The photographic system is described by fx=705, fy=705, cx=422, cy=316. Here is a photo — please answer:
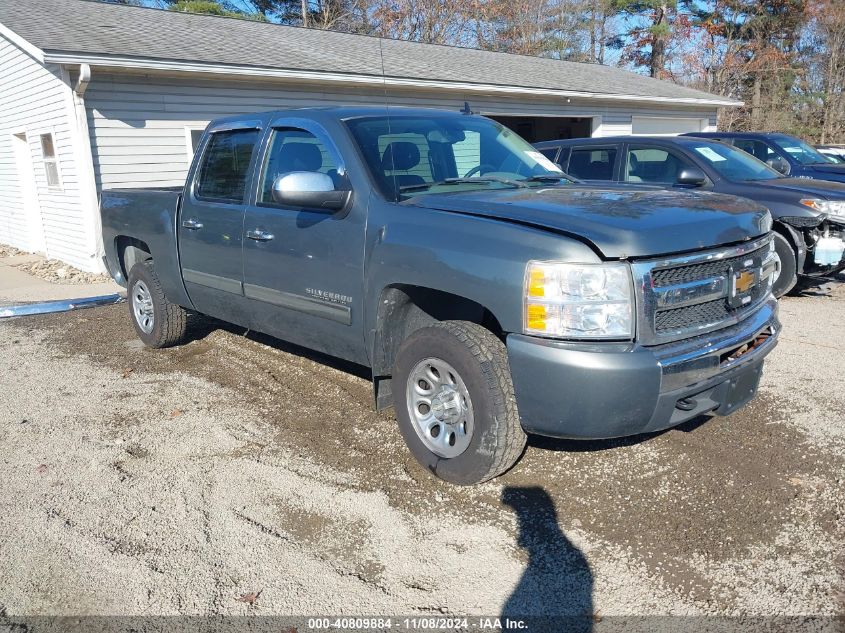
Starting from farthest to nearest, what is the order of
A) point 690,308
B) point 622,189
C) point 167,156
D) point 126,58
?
point 167,156 → point 126,58 → point 622,189 → point 690,308

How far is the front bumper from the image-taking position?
2.97 m

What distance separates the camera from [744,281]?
3.53m

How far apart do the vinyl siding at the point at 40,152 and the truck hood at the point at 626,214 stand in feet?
27.2

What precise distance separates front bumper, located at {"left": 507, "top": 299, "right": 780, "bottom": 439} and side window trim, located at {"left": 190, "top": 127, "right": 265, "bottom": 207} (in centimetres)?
251

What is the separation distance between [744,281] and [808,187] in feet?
16.0

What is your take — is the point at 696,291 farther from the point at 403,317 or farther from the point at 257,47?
the point at 257,47

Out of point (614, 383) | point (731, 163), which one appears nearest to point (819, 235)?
point (731, 163)

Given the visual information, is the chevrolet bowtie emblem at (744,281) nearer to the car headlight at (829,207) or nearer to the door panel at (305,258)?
the door panel at (305,258)

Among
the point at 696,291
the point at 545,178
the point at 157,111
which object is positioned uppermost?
the point at 157,111

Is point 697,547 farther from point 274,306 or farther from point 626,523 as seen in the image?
point 274,306

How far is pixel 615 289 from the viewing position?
9.82ft

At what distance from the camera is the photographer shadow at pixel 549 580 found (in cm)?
269

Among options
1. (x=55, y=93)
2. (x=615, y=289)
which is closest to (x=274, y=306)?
(x=615, y=289)

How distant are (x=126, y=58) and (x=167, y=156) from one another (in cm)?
155
